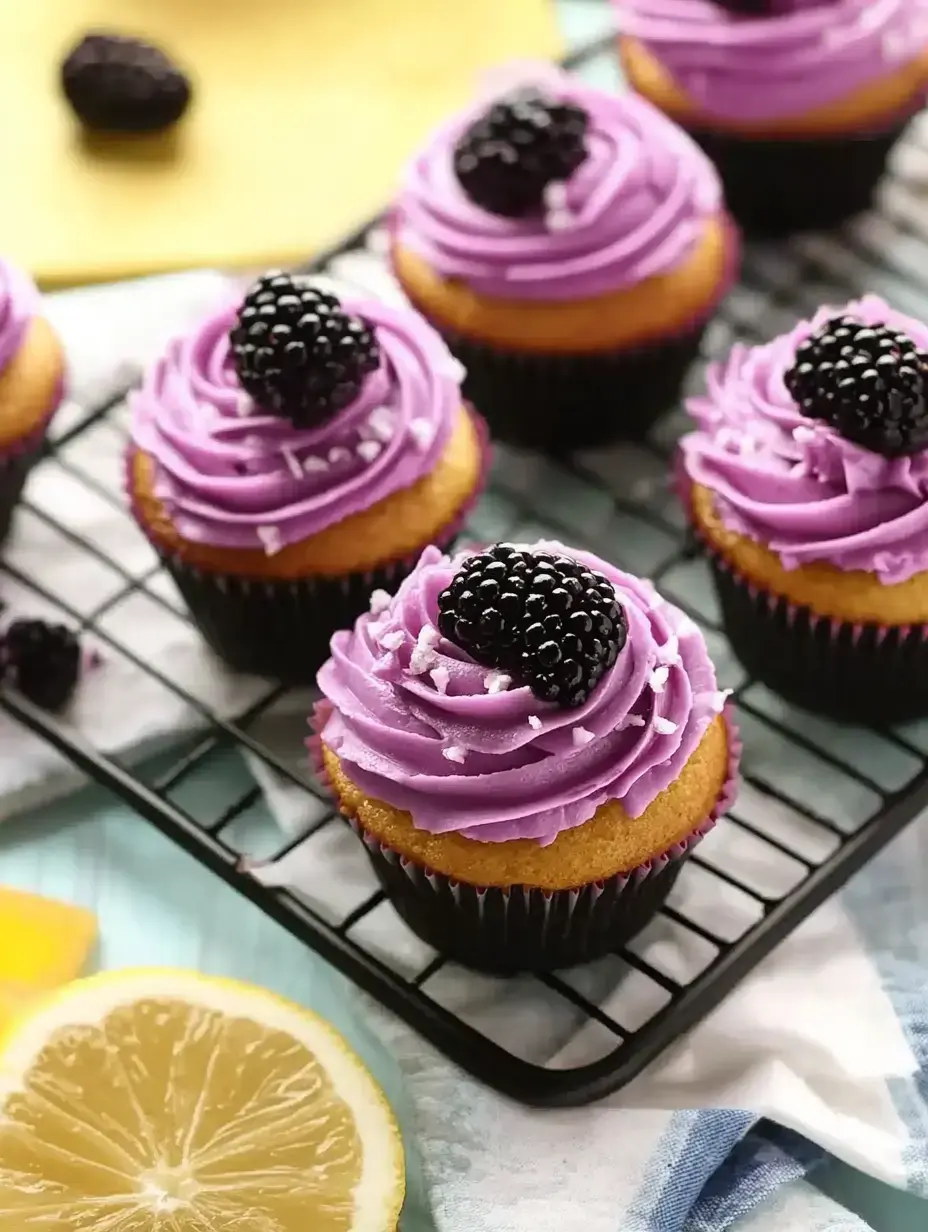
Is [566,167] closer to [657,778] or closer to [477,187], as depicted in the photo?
[477,187]

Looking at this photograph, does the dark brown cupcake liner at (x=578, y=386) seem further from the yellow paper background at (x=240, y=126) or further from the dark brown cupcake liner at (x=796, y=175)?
the yellow paper background at (x=240, y=126)

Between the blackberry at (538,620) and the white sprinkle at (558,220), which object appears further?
the white sprinkle at (558,220)

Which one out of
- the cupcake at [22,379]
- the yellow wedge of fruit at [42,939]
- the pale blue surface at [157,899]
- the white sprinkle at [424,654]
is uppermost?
the white sprinkle at [424,654]

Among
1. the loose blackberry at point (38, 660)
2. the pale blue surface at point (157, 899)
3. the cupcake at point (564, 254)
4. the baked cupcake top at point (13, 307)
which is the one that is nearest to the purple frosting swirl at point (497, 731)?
the pale blue surface at point (157, 899)

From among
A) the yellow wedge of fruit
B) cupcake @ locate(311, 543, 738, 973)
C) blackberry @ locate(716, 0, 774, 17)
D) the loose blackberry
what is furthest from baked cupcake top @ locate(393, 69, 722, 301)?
the yellow wedge of fruit

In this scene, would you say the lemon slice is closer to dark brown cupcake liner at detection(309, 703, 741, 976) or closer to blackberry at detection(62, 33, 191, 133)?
dark brown cupcake liner at detection(309, 703, 741, 976)

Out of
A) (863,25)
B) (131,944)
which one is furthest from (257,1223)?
(863,25)

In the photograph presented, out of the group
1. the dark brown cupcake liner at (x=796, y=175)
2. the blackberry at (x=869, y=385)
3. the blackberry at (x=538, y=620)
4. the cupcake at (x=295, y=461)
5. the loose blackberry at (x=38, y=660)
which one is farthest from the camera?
the dark brown cupcake liner at (x=796, y=175)

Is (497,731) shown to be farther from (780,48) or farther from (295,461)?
(780,48)
